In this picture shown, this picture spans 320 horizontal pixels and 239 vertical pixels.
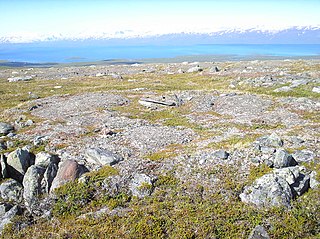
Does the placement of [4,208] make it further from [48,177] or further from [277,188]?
[277,188]

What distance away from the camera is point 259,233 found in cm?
1398

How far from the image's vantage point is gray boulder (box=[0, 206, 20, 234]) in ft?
54.8

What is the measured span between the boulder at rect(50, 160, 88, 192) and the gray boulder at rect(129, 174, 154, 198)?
4.65 metres

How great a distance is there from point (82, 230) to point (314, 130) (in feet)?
82.0

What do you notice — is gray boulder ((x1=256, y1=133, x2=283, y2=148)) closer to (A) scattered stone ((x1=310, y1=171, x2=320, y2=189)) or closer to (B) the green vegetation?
(A) scattered stone ((x1=310, y1=171, x2=320, y2=189))

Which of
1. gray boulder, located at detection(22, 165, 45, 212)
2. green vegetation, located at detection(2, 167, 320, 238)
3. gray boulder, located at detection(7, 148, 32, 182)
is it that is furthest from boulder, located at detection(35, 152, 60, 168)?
green vegetation, located at detection(2, 167, 320, 238)

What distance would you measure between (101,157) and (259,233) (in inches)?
537

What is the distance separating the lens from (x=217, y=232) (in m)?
14.5

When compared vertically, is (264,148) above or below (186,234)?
above

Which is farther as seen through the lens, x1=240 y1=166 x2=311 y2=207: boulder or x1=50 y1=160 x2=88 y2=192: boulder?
x1=50 y1=160 x2=88 y2=192: boulder

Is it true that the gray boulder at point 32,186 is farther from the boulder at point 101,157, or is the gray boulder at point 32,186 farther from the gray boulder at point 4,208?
the boulder at point 101,157

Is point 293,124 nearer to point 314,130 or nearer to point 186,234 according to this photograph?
point 314,130

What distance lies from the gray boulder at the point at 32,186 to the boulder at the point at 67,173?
1243 mm

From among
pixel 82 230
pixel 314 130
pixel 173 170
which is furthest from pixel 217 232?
pixel 314 130
